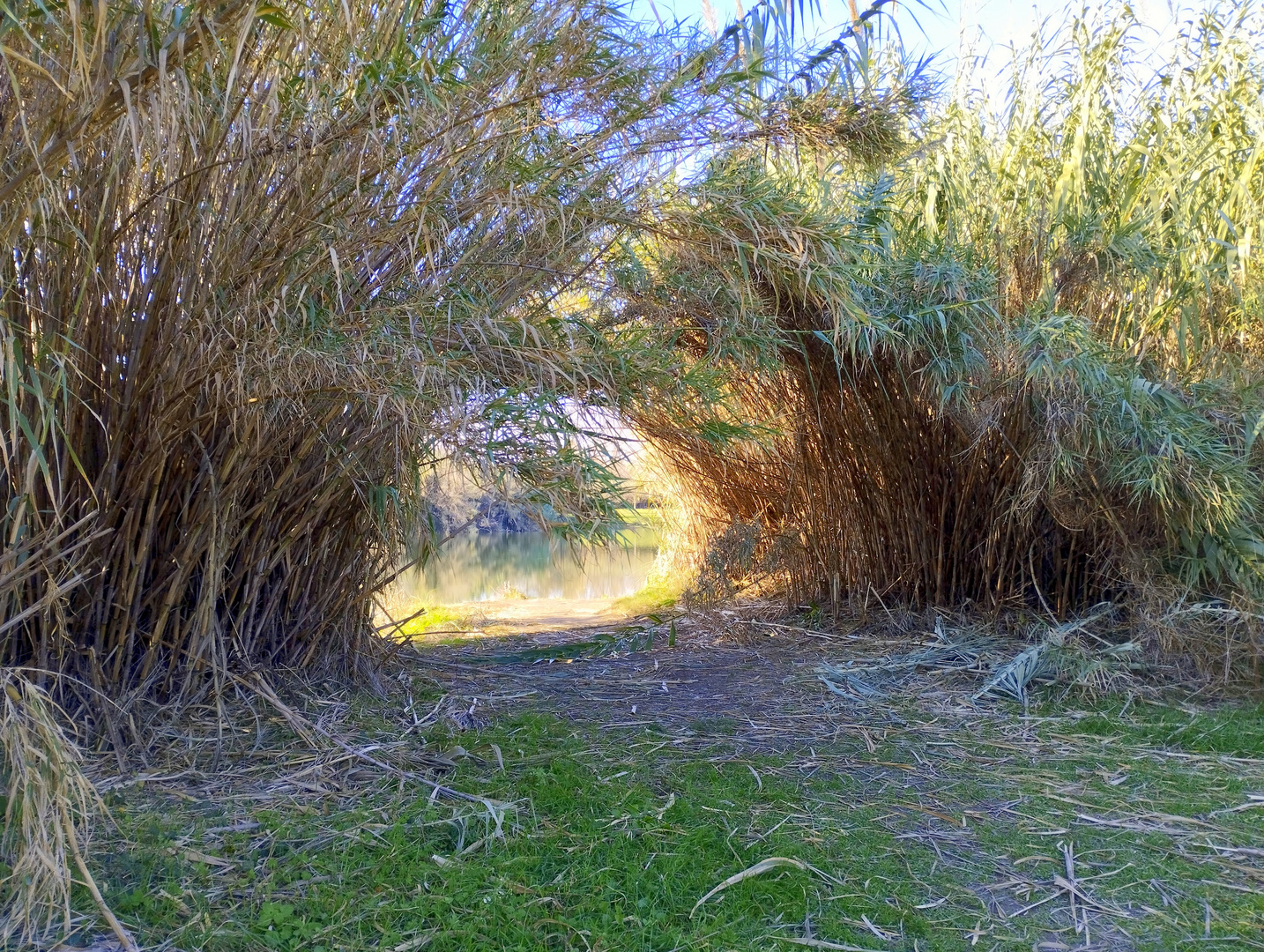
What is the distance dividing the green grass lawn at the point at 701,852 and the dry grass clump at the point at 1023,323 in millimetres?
1089

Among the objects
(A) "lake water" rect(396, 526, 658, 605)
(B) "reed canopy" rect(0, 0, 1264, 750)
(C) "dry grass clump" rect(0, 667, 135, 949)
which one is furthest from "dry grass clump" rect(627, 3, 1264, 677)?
(C) "dry grass clump" rect(0, 667, 135, 949)

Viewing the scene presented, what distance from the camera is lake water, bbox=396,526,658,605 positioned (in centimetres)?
291

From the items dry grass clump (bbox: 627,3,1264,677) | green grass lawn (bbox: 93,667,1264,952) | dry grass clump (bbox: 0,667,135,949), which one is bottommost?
green grass lawn (bbox: 93,667,1264,952)

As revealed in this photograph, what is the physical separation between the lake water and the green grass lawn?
0.60 metres

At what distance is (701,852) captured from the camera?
81.0 inches

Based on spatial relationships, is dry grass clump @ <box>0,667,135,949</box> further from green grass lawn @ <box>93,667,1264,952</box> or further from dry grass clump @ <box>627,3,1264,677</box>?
dry grass clump @ <box>627,3,1264,677</box>

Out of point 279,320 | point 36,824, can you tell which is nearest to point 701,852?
point 36,824

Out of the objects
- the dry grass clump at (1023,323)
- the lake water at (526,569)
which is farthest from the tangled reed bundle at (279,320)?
the dry grass clump at (1023,323)

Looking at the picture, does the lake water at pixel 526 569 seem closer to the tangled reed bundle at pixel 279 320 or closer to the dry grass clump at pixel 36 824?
the tangled reed bundle at pixel 279 320

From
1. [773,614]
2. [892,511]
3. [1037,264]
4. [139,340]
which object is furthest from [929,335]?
[139,340]

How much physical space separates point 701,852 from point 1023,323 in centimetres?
252

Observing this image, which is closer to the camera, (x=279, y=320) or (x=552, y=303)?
(x=279, y=320)

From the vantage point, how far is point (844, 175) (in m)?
4.07

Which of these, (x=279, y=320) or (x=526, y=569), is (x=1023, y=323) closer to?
(x=279, y=320)
